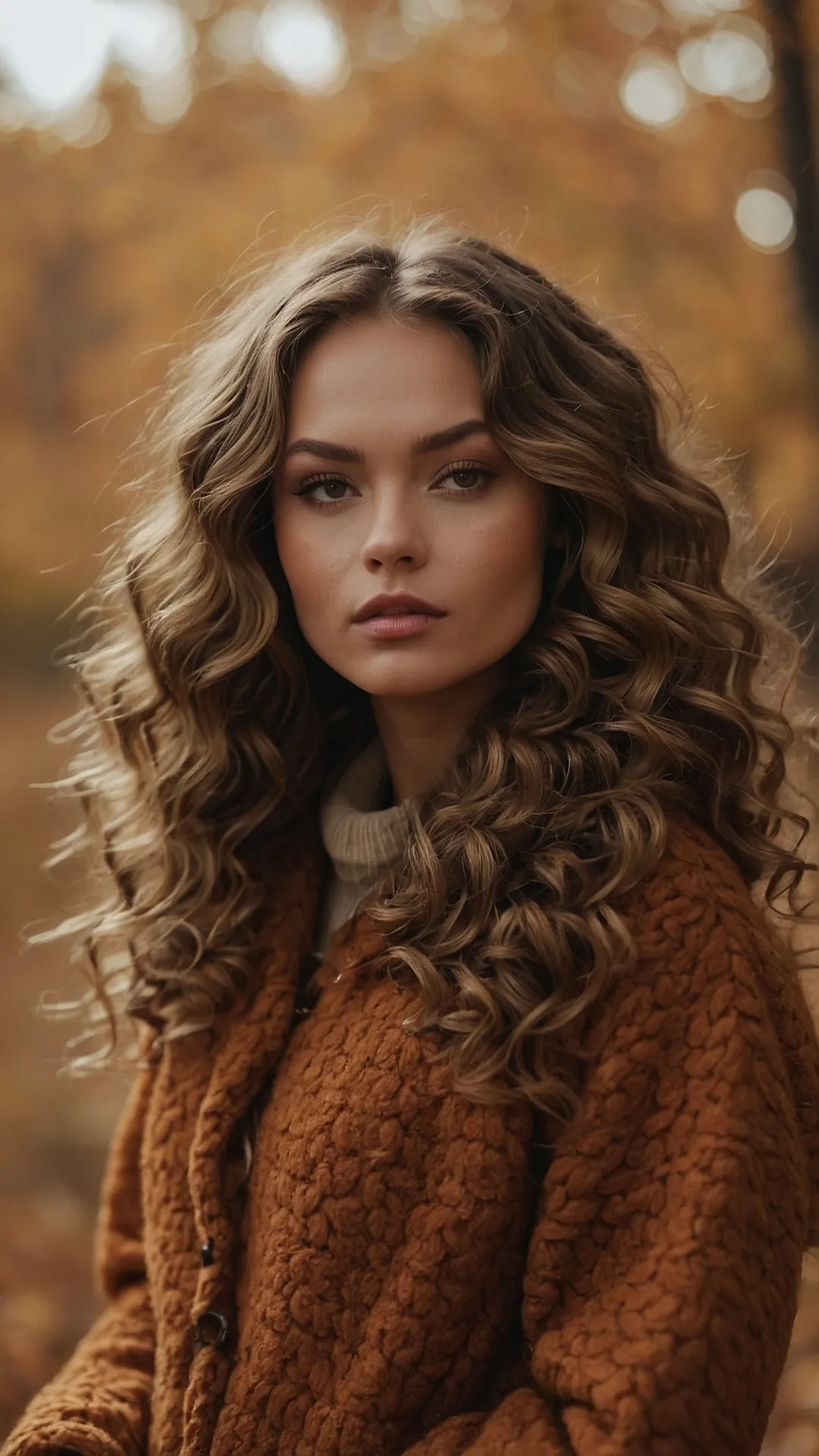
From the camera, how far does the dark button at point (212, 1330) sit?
1.71 m

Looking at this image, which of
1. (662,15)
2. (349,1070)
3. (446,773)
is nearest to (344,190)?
(662,15)

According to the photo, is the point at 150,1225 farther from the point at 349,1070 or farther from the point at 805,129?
the point at 805,129

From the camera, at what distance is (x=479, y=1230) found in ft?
5.04

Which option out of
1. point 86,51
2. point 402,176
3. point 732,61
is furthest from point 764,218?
point 86,51

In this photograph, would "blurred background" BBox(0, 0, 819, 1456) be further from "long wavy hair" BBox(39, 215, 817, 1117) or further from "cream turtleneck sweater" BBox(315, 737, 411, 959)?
"cream turtleneck sweater" BBox(315, 737, 411, 959)

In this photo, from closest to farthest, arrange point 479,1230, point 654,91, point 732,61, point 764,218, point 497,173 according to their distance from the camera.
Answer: point 479,1230
point 732,61
point 654,91
point 764,218
point 497,173

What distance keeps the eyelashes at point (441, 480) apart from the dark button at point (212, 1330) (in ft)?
3.59

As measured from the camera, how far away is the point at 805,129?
10.7 feet

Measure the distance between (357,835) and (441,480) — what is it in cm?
53

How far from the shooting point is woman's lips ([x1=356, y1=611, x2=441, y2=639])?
1.64 metres

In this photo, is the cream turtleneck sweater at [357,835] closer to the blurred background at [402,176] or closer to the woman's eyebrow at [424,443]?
the woman's eyebrow at [424,443]

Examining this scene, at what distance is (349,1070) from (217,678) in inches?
25.3

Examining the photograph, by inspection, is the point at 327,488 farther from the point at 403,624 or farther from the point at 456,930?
the point at 456,930

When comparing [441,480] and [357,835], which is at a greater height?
[441,480]
